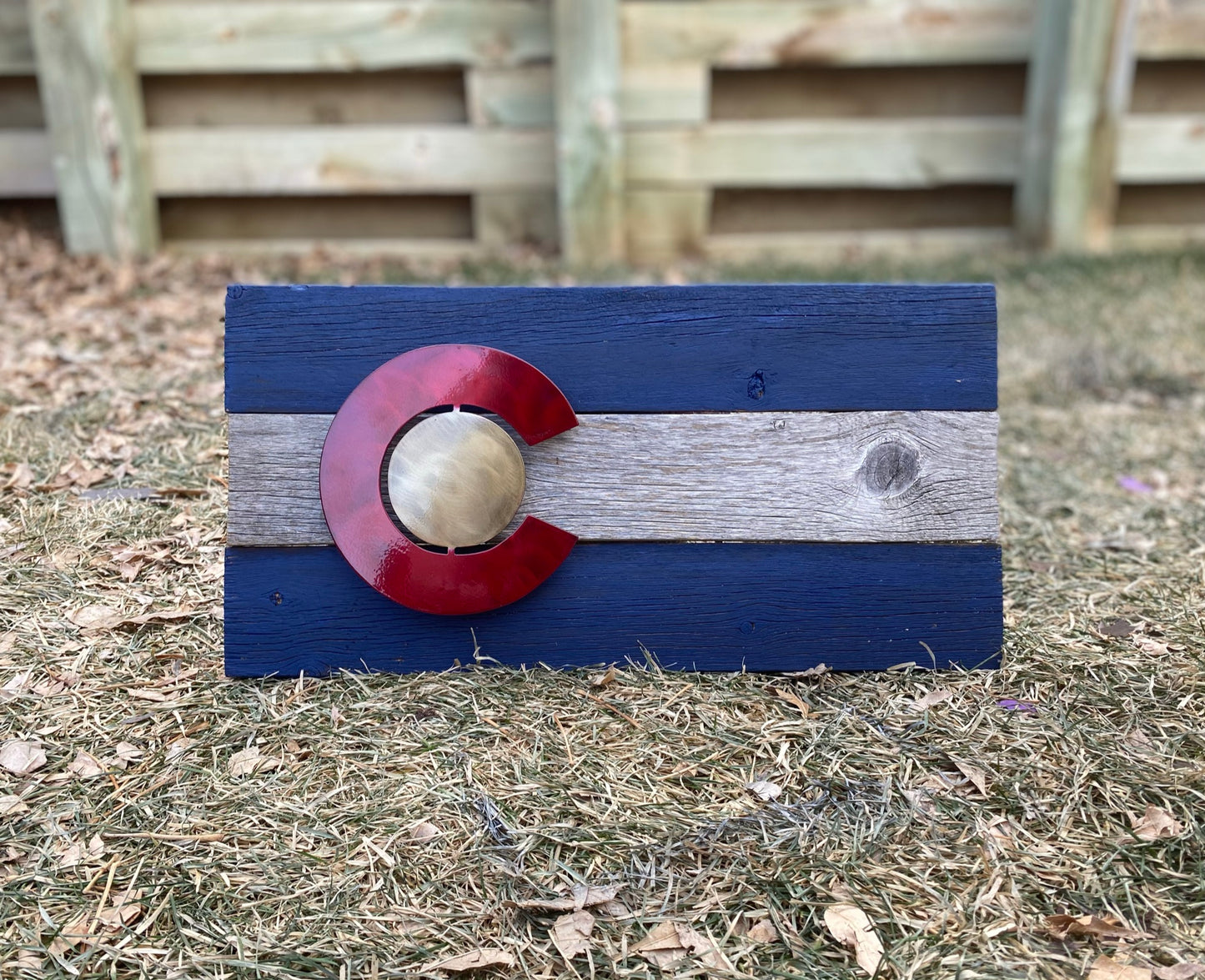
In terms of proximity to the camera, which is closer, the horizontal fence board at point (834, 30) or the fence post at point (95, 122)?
the fence post at point (95, 122)

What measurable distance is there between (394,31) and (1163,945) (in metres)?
5.39

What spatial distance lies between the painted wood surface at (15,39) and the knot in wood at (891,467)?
215 inches

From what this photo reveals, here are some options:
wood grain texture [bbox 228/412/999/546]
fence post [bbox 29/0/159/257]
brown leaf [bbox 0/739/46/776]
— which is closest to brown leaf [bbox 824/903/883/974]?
wood grain texture [bbox 228/412/999/546]

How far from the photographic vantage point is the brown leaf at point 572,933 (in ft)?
5.02

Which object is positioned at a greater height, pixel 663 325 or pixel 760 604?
pixel 663 325

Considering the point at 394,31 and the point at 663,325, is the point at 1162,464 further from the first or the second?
the point at 394,31

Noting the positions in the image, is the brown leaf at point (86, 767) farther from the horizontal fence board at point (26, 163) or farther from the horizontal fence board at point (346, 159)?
the horizontal fence board at point (26, 163)

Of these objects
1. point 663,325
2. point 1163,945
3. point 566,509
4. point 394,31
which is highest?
point 394,31

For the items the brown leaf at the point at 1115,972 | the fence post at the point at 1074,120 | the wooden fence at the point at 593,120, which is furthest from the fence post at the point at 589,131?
the brown leaf at the point at 1115,972

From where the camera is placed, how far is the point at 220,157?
5648mm

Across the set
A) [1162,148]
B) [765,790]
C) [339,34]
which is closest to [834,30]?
[1162,148]

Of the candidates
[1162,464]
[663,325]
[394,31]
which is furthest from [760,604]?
[394,31]

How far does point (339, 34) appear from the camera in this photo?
5461mm

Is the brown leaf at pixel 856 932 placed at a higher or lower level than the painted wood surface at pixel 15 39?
lower
